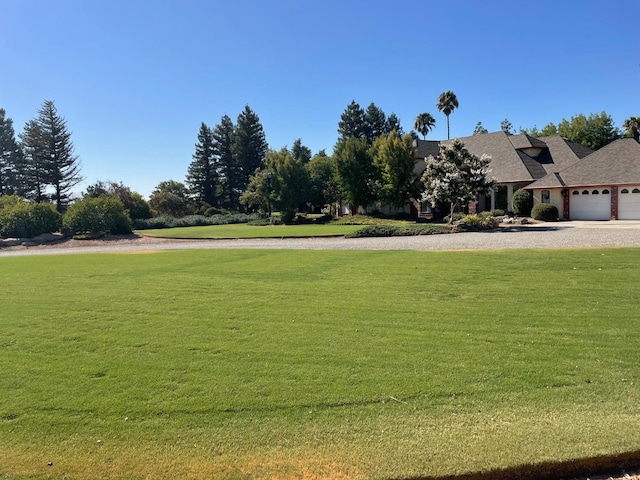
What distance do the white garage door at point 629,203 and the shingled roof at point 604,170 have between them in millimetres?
794

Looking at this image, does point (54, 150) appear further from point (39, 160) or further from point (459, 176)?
point (459, 176)

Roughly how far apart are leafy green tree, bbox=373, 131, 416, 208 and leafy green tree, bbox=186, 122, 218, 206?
40.3 meters

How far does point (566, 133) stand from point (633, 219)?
29.4 meters

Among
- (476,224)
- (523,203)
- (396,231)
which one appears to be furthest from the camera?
(523,203)

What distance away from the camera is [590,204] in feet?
98.7

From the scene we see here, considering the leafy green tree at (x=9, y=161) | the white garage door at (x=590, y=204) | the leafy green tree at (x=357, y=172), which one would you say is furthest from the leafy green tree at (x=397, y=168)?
the leafy green tree at (x=9, y=161)

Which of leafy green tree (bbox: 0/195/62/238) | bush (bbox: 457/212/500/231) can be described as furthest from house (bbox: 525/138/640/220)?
leafy green tree (bbox: 0/195/62/238)

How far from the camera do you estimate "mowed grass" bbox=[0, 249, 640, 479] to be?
11.2ft

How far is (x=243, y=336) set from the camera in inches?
244

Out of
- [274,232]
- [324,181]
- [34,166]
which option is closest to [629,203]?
[274,232]

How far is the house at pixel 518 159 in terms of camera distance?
34.8 m

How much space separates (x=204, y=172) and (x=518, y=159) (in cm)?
5027

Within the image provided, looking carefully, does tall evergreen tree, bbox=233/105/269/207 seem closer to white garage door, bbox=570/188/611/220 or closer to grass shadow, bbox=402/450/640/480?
white garage door, bbox=570/188/611/220

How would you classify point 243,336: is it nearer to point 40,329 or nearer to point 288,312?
point 288,312
